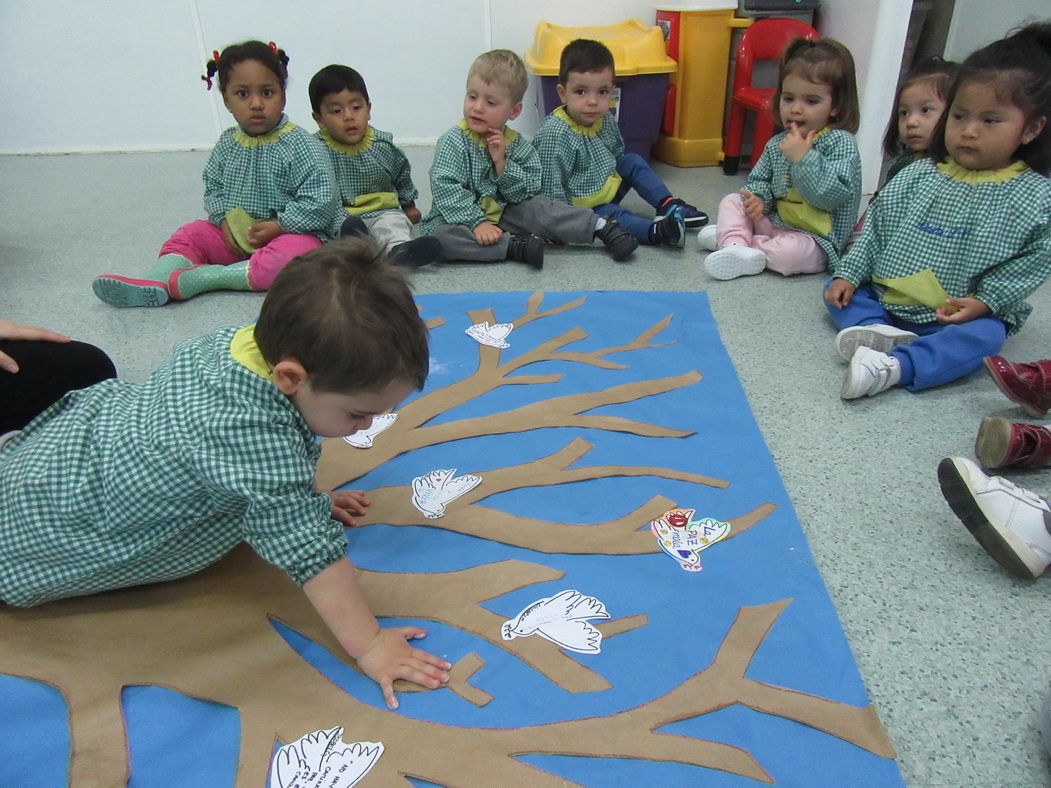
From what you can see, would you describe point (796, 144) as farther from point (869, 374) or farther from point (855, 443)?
point (855, 443)

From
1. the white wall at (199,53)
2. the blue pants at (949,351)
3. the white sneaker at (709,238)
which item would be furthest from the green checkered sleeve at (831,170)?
the white wall at (199,53)

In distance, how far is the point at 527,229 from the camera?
6.42 feet

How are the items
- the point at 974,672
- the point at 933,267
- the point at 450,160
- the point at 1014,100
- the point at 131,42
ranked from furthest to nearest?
the point at 131,42
the point at 450,160
the point at 933,267
the point at 1014,100
the point at 974,672

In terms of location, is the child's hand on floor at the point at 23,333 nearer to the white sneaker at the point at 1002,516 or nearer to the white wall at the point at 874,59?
the white sneaker at the point at 1002,516

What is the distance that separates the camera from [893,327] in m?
1.42

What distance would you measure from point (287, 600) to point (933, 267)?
1258 millimetres

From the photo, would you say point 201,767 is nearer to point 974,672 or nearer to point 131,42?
point 974,672

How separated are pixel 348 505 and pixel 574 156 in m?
1.32

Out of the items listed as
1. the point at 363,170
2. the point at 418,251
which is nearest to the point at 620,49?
the point at 363,170

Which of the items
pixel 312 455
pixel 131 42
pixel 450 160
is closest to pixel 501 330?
pixel 450 160

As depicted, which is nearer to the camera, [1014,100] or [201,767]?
[201,767]

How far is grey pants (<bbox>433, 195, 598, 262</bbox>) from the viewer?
1861mm

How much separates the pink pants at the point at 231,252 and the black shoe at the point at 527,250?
1.53ft

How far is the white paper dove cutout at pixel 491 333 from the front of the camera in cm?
144
